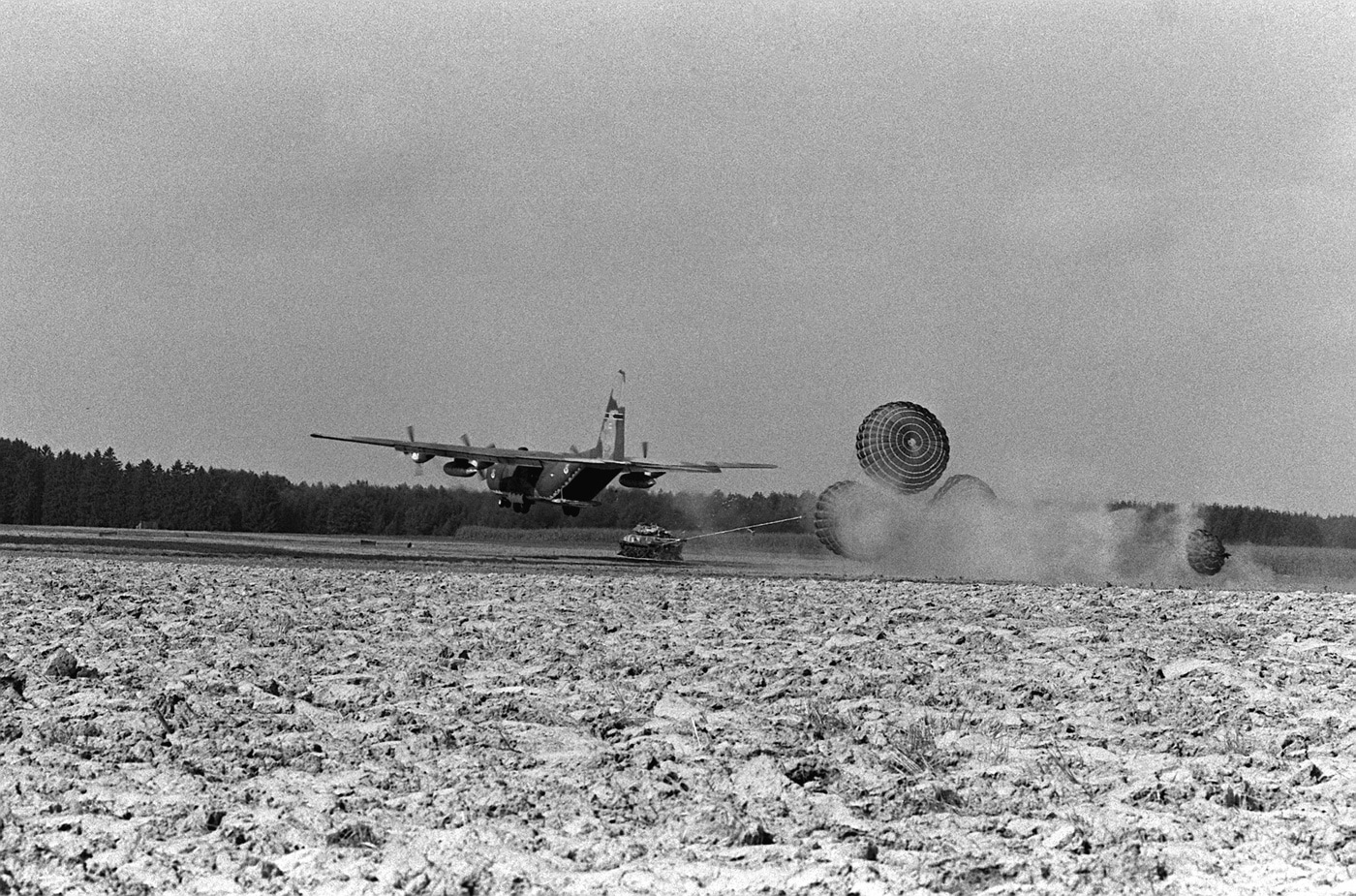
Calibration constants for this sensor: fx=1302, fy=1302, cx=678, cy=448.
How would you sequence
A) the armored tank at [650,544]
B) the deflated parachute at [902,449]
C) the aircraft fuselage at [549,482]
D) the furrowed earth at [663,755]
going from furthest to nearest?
the aircraft fuselage at [549,482]
the armored tank at [650,544]
the deflated parachute at [902,449]
the furrowed earth at [663,755]

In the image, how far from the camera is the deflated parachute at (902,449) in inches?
1678

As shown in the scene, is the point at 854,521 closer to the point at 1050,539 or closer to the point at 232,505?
the point at 1050,539

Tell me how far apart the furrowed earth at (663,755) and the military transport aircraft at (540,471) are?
40.4 metres

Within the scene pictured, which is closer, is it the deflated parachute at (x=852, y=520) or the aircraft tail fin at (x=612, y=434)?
the deflated parachute at (x=852, y=520)

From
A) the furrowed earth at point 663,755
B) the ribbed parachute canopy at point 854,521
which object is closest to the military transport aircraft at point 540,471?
the ribbed parachute canopy at point 854,521

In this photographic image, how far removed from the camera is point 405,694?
488 inches

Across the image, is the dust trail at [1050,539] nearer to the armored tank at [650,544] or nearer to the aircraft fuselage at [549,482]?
the armored tank at [650,544]

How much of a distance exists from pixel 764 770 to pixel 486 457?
5263cm

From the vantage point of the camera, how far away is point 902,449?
1679 inches

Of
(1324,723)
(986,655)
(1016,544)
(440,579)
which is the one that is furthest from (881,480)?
(1324,723)

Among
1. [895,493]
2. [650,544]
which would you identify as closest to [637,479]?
[650,544]

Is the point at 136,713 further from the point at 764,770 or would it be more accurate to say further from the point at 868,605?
the point at 868,605

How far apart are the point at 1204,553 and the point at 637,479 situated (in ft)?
86.2

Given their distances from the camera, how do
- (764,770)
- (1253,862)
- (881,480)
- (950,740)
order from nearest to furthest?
1. (1253,862)
2. (764,770)
3. (950,740)
4. (881,480)
